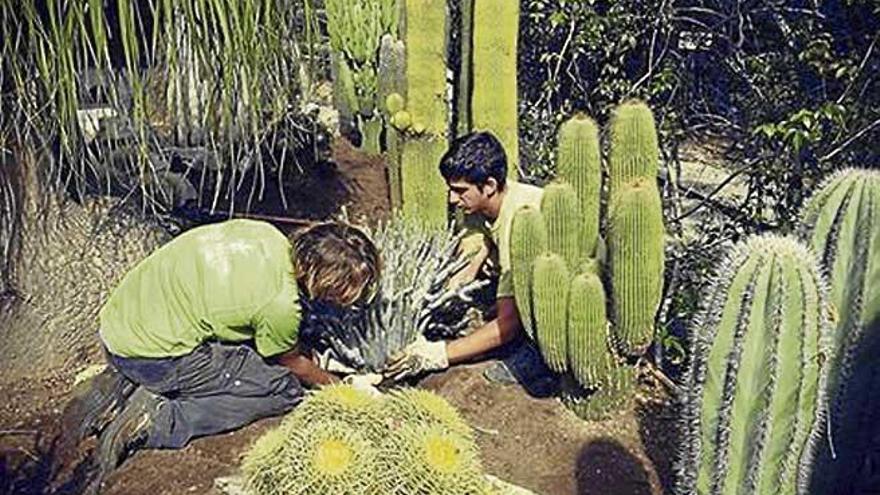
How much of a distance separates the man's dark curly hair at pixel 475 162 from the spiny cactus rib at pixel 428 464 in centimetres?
171

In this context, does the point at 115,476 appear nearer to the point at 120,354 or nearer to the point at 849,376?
the point at 120,354

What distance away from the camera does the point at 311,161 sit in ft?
22.8

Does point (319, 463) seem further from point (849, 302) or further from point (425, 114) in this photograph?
point (425, 114)

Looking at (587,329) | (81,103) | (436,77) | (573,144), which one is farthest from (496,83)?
(81,103)

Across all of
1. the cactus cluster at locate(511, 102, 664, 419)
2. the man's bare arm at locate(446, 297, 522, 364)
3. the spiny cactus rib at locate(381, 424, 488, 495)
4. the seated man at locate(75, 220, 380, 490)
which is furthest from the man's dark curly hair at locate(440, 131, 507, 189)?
the spiny cactus rib at locate(381, 424, 488, 495)

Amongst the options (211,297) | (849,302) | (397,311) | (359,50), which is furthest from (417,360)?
(359,50)

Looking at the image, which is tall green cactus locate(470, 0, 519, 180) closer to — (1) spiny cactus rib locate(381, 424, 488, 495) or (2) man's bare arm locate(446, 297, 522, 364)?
(2) man's bare arm locate(446, 297, 522, 364)

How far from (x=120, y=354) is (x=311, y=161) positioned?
11.0 feet

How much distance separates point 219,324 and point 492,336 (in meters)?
1.08

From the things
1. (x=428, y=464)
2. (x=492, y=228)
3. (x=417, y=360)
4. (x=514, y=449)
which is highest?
(x=428, y=464)

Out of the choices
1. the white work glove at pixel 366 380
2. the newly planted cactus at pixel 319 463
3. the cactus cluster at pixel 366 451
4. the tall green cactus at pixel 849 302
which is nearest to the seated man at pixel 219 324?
the white work glove at pixel 366 380

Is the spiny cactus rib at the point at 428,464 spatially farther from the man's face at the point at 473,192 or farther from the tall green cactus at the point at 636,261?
the man's face at the point at 473,192

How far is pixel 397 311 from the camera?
4.20 m

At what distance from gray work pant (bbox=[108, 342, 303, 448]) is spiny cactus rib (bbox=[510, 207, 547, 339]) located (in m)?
0.88
